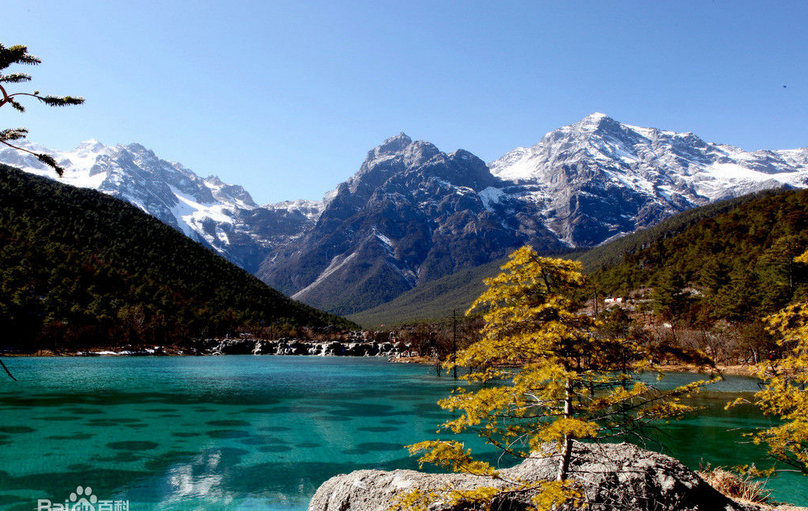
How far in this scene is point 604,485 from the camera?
30.0 ft

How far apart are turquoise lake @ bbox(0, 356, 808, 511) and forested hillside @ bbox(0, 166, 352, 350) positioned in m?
58.1

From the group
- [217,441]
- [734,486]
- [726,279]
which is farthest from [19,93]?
[726,279]

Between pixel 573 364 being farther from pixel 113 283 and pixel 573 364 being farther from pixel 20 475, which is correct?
pixel 113 283

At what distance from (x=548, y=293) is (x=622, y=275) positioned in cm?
15794

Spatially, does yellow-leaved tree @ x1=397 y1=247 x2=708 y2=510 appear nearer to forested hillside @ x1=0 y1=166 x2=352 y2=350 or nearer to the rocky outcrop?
forested hillside @ x1=0 y1=166 x2=352 y2=350

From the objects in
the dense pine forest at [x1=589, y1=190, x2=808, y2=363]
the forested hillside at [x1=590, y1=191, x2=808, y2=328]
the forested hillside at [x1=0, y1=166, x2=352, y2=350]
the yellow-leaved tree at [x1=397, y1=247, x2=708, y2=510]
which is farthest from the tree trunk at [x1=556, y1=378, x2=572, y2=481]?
the forested hillside at [x1=0, y1=166, x2=352, y2=350]

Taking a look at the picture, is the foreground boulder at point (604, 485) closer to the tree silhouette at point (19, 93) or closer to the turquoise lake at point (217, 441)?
the turquoise lake at point (217, 441)

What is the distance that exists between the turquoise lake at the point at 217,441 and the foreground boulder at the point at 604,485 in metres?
1.16

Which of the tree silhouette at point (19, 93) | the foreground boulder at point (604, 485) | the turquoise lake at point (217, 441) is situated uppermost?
the tree silhouette at point (19, 93)

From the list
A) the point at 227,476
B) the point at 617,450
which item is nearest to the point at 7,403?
the point at 227,476

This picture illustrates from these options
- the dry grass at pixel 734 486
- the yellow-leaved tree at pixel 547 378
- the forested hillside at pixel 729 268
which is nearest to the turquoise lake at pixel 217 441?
the yellow-leaved tree at pixel 547 378

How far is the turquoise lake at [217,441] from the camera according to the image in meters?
18.0

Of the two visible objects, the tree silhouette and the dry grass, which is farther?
the dry grass

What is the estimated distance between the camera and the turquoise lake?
59.1 ft
